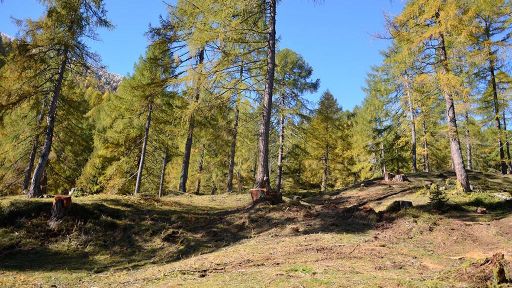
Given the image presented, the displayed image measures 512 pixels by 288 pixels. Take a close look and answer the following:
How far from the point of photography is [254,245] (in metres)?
9.62

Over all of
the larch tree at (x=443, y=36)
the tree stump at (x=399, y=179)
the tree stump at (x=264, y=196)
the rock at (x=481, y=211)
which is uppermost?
the larch tree at (x=443, y=36)

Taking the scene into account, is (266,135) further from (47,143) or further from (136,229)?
(47,143)

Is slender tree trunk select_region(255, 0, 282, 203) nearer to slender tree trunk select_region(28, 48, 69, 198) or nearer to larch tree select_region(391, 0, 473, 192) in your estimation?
larch tree select_region(391, 0, 473, 192)

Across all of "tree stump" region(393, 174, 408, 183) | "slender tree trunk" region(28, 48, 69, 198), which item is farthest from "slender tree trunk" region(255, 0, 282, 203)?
"tree stump" region(393, 174, 408, 183)

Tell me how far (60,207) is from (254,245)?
643cm

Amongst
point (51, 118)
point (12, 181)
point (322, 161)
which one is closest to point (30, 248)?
point (51, 118)

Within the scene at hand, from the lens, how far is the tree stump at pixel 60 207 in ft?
38.5

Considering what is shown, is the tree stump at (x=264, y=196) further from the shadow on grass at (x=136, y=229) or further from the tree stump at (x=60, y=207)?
the tree stump at (x=60, y=207)

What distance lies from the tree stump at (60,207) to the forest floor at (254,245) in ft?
0.77

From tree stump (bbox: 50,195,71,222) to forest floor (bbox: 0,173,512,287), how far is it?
9.3 inches

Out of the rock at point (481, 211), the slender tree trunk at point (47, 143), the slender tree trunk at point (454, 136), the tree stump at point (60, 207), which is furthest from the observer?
the slender tree trunk at point (454, 136)

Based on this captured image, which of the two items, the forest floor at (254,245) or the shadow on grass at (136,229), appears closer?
the forest floor at (254,245)

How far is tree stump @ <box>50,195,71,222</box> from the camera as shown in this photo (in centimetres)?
1173

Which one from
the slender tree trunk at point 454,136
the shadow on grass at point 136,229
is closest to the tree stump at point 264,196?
the shadow on grass at point 136,229
